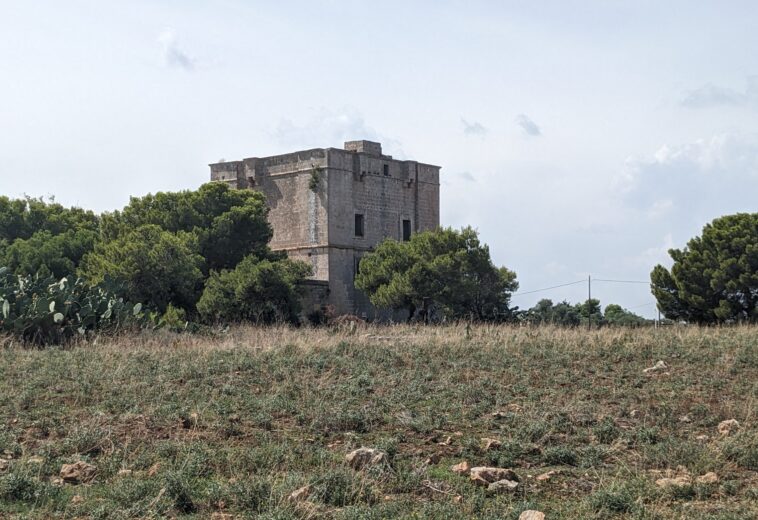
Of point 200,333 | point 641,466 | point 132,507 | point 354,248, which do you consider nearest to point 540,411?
point 641,466

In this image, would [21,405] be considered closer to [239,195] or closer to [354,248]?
[239,195]

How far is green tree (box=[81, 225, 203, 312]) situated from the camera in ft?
110

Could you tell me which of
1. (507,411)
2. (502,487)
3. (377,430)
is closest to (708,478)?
(502,487)

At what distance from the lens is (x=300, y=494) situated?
7797 mm

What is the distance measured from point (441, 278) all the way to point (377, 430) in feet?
103

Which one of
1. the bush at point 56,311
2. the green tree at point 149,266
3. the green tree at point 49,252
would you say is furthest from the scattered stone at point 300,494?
the green tree at point 49,252

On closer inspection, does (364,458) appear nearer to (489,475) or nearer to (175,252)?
(489,475)

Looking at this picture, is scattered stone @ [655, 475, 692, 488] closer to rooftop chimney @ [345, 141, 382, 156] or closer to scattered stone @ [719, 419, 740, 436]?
scattered stone @ [719, 419, 740, 436]

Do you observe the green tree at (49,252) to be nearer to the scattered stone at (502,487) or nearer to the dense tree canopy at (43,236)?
the dense tree canopy at (43,236)

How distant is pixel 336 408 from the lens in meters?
10.8

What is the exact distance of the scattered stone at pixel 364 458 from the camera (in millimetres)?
8773

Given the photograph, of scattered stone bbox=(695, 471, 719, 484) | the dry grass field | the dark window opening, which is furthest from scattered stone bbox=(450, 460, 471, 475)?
the dark window opening

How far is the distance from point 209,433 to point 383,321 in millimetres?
34837

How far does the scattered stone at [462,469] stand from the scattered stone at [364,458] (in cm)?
62
